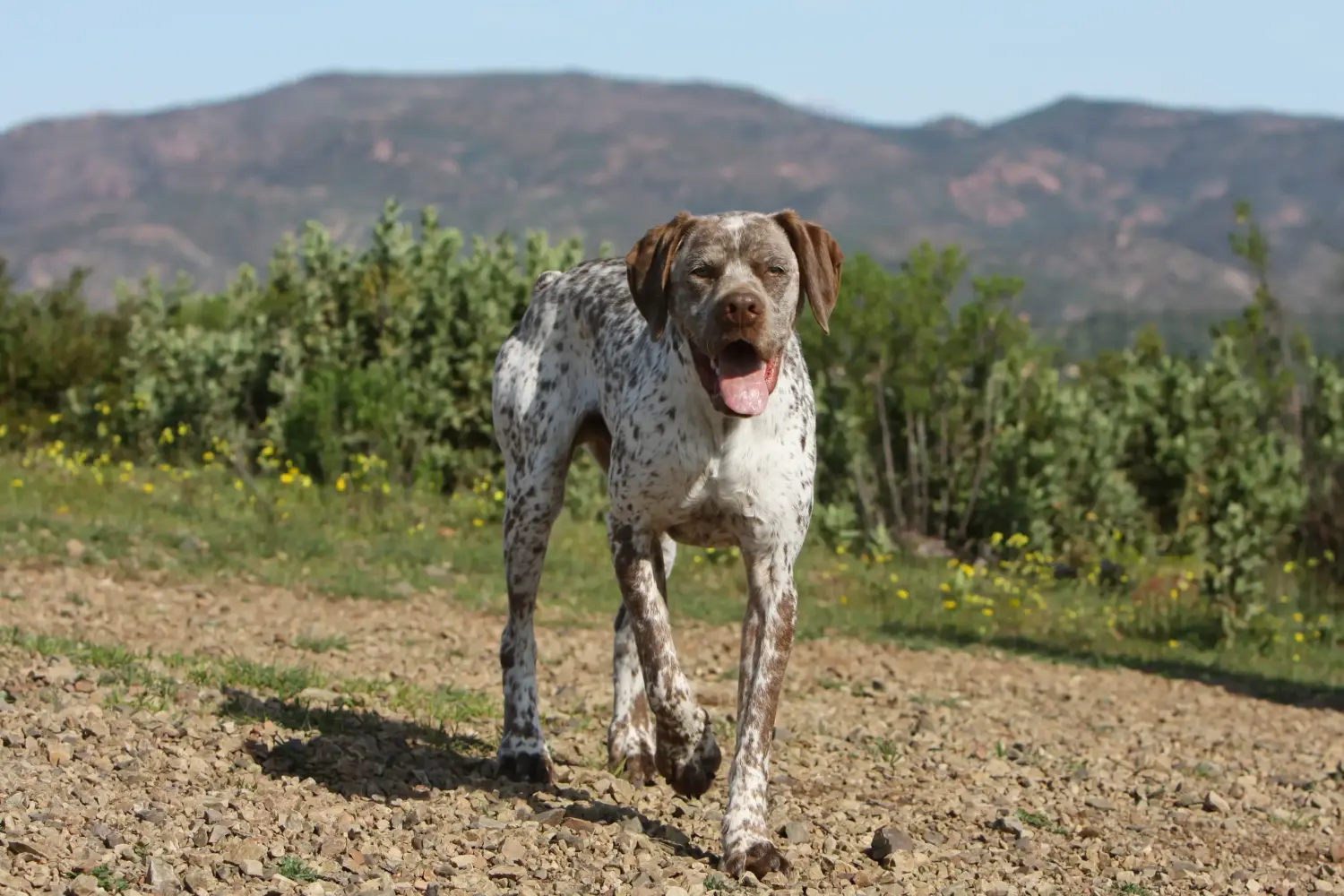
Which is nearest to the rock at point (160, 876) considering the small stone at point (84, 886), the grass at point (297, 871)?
the small stone at point (84, 886)

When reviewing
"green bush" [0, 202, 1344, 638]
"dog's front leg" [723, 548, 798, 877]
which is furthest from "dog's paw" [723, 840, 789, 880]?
"green bush" [0, 202, 1344, 638]

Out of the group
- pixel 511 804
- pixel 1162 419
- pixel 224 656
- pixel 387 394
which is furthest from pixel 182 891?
pixel 1162 419

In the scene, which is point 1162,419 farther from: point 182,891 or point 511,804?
point 182,891

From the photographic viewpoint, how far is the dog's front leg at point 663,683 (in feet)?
17.4

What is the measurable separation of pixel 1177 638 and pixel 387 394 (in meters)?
6.71

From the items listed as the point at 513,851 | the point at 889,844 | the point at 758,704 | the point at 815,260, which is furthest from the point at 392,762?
the point at 815,260

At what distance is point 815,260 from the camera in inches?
218

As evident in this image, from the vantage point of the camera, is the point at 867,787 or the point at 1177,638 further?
the point at 1177,638

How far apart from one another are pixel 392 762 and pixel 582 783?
69 centimetres

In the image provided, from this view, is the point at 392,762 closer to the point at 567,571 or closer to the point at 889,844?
the point at 889,844

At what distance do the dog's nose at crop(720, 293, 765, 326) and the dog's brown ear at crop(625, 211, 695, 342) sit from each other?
39cm

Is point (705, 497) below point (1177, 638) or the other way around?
the other way around

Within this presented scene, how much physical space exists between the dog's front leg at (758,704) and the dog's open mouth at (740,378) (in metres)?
0.55

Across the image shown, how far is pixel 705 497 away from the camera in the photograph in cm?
544
